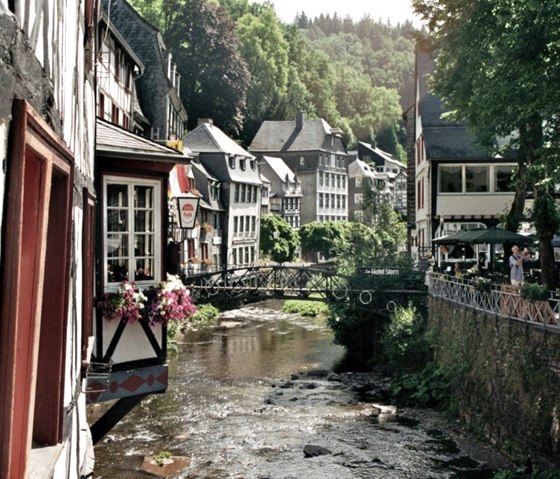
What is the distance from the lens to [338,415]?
81.5ft

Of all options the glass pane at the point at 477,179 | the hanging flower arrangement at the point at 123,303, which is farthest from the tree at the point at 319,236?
the hanging flower arrangement at the point at 123,303

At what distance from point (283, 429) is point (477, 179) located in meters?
18.5

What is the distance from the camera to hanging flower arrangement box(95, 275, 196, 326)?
381 inches

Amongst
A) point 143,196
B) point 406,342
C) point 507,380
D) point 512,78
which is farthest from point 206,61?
point 143,196

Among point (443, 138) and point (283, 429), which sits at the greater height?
point (443, 138)

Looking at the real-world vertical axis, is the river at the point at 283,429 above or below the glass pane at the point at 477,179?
below

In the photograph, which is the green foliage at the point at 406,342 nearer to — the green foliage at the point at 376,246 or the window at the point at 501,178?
the green foliage at the point at 376,246

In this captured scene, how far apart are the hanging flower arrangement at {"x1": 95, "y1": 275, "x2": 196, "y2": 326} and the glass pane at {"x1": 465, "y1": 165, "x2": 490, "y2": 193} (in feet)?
90.7

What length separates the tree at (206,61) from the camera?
6975 centimetres

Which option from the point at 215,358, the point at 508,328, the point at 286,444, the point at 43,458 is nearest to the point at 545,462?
the point at 508,328

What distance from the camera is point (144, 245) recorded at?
10602 mm

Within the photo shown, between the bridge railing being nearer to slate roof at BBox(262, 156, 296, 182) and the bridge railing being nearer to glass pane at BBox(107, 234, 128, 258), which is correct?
glass pane at BBox(107, 234, 128, 258)

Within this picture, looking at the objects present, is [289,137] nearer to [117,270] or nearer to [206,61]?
[206,61]

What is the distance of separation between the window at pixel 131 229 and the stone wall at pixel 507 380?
32.4ft
